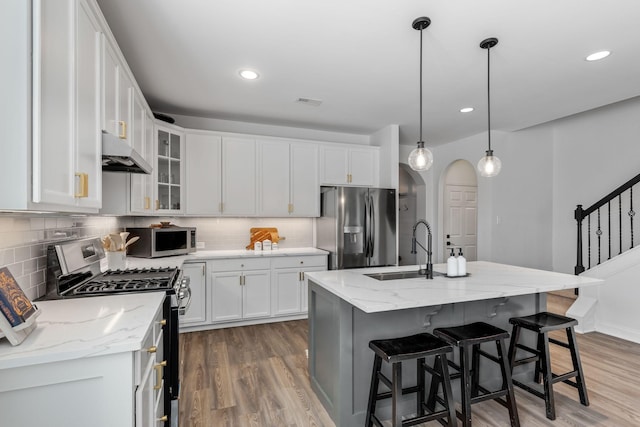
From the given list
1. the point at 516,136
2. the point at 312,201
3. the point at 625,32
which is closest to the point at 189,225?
the point at 312,201

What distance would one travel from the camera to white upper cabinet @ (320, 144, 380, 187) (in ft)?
14.8

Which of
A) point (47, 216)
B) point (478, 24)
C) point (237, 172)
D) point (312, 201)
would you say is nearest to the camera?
point (47, 216)

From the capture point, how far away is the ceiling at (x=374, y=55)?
6.59 feet

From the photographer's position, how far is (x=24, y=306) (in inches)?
49.1

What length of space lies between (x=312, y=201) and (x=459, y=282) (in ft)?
8.29

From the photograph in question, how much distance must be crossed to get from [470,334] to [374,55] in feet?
6.84

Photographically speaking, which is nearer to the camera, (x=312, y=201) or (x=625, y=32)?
(x=625, y=32)

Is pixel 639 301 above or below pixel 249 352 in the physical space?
above

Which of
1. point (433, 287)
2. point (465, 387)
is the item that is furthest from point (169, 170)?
point (465, 387)

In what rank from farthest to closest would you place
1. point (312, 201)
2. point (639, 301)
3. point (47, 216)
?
point (312, 201), point (639, 301), point (47, 216)

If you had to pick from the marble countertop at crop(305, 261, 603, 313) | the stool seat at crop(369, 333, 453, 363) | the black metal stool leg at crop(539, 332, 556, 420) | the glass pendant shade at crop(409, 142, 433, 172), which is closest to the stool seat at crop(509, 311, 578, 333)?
the black metal stool leg at crop(539, 332, 556, 420)

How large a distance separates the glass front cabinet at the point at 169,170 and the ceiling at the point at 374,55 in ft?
1.25

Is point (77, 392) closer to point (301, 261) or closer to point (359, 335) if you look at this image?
point (359, 335)

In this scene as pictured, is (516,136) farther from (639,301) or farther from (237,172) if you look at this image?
(237,172)
